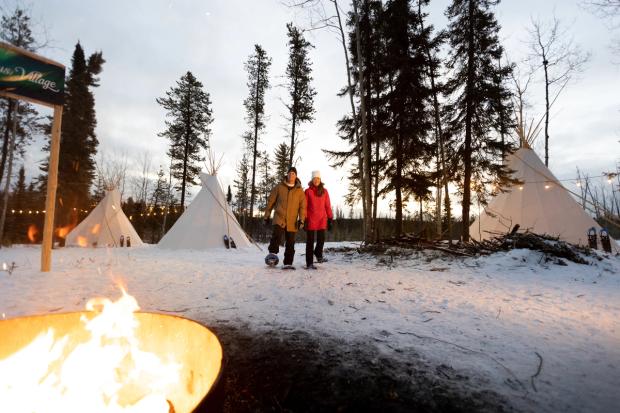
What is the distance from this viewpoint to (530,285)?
4375 mm

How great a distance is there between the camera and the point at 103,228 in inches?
598

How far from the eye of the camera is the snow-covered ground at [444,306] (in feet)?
5.99

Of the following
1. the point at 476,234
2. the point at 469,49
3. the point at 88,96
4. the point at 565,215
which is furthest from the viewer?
the point at 88,96

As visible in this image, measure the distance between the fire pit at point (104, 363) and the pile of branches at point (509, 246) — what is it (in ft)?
21.6

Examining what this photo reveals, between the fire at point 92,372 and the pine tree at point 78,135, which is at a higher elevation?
the pine tree at point 78,135

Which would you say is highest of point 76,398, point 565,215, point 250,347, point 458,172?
point 458,172

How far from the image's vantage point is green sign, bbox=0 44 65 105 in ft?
13.7

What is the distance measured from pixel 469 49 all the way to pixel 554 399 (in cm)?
1463

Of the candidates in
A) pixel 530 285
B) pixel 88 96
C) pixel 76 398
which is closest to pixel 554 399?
pixel 76 398

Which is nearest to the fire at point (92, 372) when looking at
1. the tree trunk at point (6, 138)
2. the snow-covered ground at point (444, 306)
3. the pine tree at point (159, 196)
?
the snow-covered ground at point (444, 306)

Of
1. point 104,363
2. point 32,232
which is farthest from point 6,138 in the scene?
point 104,363

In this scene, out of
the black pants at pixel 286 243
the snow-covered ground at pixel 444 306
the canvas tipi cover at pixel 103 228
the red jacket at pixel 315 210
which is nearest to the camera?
the snow-covered ground at pixel 444 306

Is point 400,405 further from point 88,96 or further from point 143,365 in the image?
point 88,96

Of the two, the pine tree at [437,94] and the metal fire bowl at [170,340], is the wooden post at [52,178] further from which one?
the pine tree at [437,94]
